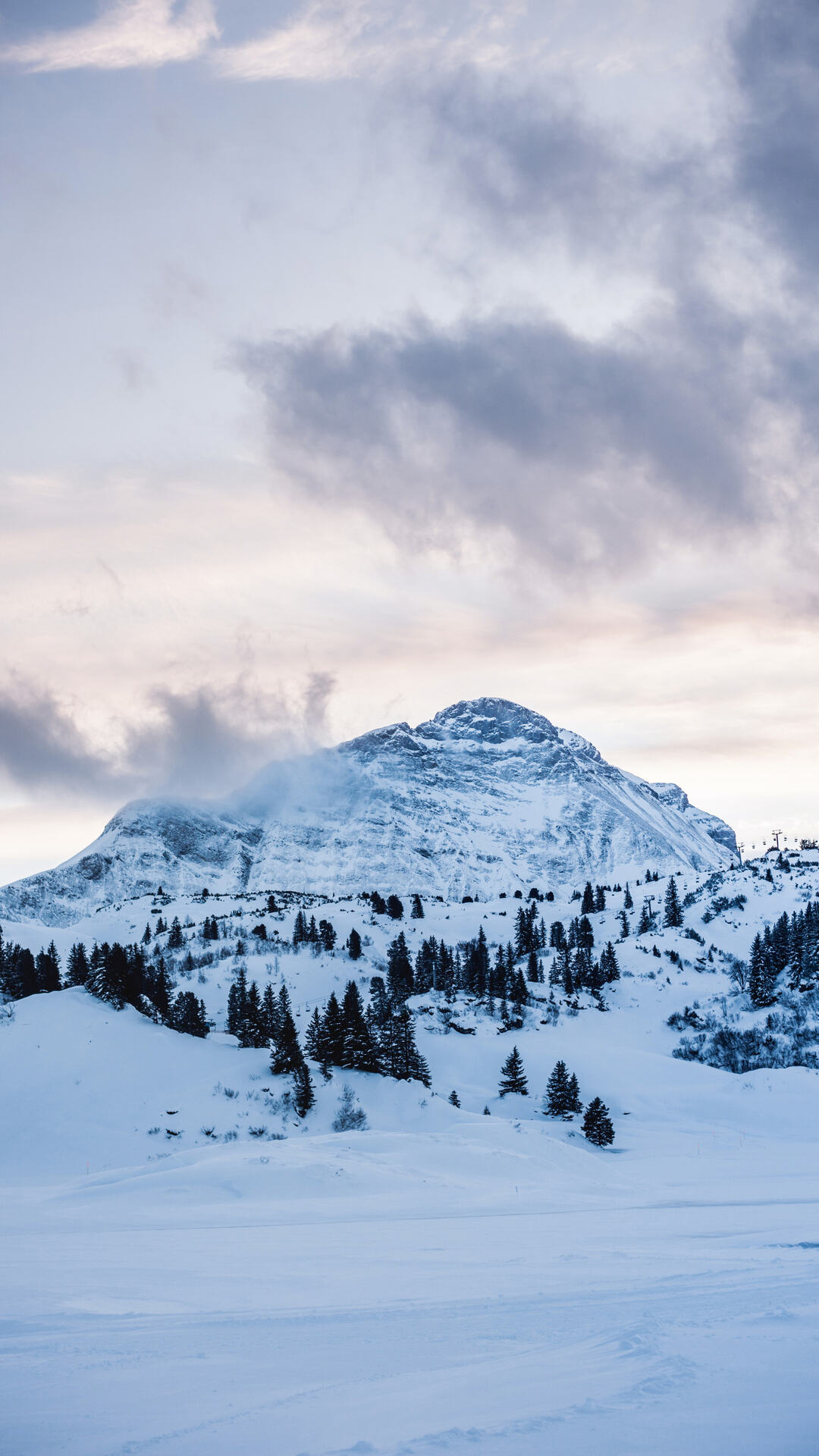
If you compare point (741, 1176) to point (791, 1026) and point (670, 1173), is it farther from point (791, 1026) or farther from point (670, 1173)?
point (791, 1026)

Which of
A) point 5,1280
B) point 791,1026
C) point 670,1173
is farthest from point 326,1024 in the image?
point 791,1026

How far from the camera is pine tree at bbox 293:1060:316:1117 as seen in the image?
64062 mm

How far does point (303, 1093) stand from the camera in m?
64.7

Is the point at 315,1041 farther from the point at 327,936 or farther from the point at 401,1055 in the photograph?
the point at 327,936

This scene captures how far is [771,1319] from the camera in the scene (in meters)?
14.8

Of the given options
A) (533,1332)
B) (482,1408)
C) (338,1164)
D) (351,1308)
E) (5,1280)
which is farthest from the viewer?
(338,1164)

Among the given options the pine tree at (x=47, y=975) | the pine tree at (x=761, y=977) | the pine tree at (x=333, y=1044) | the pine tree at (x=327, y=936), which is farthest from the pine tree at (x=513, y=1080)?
the pine tree at (x=327, y=936)

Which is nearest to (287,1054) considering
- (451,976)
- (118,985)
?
(118,985)

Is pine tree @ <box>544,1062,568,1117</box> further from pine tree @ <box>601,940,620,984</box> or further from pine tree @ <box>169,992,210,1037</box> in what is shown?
pine tree @ <box>601,940,620,984</box>

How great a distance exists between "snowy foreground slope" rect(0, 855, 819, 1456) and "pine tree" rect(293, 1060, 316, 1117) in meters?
0.80

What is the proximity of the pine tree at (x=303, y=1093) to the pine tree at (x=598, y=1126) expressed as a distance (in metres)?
22.8

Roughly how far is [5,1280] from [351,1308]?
7.88 meters

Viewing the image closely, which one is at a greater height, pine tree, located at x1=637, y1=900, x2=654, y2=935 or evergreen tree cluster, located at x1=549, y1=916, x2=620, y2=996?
pine tree, located at x1=637, y1=900, x2=654, y2=935

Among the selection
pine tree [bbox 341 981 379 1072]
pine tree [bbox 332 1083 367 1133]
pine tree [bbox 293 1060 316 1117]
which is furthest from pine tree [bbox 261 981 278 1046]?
pine tree [bbox 332 1083 367 1133]
